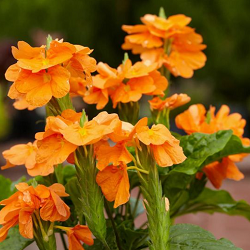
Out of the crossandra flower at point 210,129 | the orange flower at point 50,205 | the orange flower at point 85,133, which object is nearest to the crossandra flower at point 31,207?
the orange flower at point 50,205

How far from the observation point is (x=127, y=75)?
99cm

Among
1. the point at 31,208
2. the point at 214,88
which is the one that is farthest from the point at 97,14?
the point at 31,208

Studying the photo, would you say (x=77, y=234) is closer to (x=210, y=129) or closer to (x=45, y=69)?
(x=45, y=69)

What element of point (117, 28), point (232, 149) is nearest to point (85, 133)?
point (232, 149)

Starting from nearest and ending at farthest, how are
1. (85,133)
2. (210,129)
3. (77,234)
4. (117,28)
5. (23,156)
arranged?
(85,133), (77,234), (23,156), (210,129), (117,28)

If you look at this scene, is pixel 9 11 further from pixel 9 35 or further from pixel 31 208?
pixel 31 208

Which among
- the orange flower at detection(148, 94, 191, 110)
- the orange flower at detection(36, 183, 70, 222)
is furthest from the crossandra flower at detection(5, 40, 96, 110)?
the orange flower at detection(148, 94, 191, 110)

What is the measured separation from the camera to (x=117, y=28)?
5.88 metres

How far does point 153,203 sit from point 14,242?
303 millimetres

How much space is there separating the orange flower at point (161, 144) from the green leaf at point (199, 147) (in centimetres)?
18

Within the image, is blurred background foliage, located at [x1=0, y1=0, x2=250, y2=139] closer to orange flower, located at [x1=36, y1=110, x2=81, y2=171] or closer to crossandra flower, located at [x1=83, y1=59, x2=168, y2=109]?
crossandra flower, located at [x1=83, y1=59, x2=168, y2=109]

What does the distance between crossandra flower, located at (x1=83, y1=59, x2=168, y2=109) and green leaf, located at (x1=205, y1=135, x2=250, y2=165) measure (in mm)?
143

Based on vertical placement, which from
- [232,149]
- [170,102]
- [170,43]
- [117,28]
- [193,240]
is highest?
[117,28]

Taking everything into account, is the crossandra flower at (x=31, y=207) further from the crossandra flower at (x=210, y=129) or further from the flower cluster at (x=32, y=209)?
the crossandra flower at (x=210, y=129)
